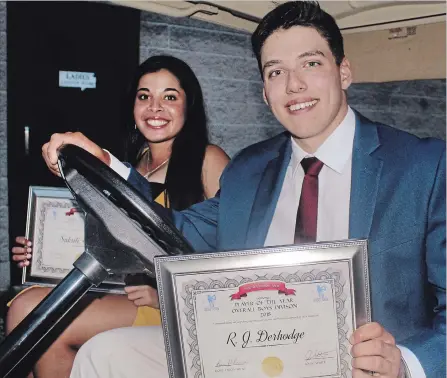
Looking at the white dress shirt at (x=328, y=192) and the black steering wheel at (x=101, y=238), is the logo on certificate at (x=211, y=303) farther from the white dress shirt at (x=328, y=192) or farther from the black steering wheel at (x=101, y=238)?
the white dress shirt at (x=328, y=192)

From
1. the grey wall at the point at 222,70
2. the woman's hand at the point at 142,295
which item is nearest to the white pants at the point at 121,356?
the woman's hand at the point at 142,295

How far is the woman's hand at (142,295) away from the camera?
132 centimetres

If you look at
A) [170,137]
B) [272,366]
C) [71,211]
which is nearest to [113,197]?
[272,366]

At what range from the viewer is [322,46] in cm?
102

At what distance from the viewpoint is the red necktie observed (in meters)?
0.99

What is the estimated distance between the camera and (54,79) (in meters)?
2.08

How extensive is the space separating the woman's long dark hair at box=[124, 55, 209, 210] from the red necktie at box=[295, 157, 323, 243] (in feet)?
2.11

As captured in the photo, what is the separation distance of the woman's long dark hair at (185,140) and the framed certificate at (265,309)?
90 cm

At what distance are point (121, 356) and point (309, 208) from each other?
445mm

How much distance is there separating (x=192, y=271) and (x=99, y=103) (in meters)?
1.55

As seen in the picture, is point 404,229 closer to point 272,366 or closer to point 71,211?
point 272,366

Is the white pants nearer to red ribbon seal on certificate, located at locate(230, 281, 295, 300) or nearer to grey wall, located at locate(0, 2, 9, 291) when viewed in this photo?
red ribbon seal on certificate, located at locate(230, 281, 295, 300)

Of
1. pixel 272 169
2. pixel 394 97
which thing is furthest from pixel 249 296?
pixel 394 97

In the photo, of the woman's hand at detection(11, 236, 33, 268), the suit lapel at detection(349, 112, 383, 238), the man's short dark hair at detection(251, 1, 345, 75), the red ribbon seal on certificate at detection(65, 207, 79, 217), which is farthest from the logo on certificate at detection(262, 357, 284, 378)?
the woman's hand at detection(11, 236, 33, 268)
